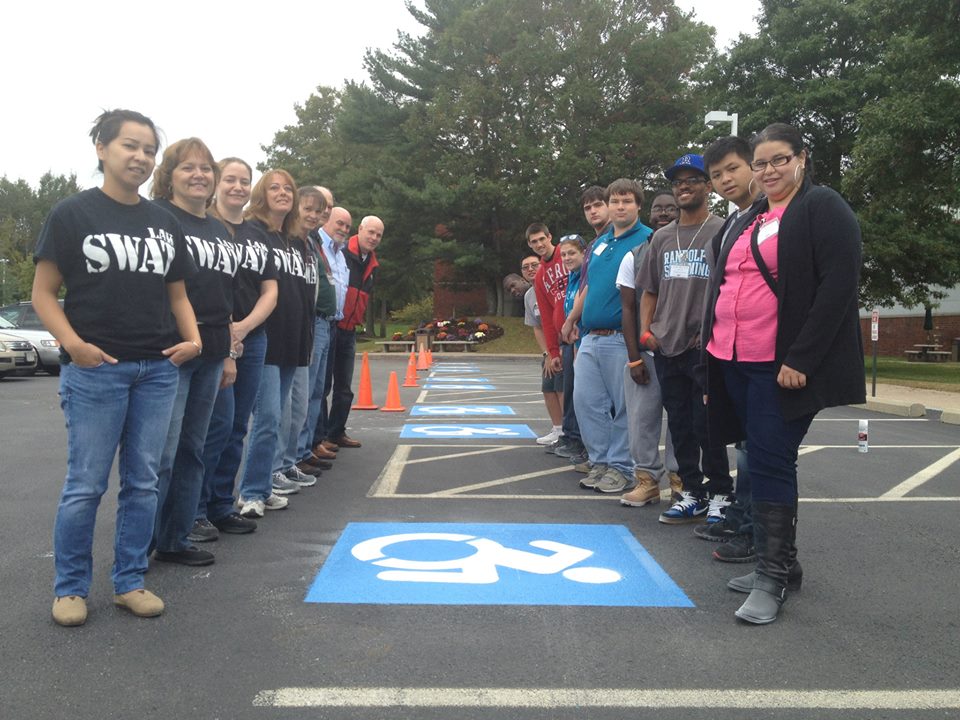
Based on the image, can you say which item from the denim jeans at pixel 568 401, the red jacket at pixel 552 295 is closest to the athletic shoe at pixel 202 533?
the denim jeans at pixel 568 401

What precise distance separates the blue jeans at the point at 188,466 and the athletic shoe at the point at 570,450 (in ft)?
14.0

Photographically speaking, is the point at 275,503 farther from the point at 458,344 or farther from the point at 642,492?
the point at 458,344

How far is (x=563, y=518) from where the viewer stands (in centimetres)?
542

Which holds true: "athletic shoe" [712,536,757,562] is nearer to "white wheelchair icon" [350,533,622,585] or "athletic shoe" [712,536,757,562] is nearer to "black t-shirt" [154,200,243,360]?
"white wheelchair icon" [350,533,622,585]

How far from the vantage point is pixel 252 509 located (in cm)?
530

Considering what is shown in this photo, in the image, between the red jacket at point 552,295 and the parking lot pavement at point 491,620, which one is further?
the red jacket at point 552,295

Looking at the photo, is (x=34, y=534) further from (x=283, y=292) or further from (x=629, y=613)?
(x=629, y=613)

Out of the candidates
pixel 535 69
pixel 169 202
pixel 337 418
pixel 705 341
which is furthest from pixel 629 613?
pixel 535 69

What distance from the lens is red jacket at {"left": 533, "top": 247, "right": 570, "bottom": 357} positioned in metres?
7.82

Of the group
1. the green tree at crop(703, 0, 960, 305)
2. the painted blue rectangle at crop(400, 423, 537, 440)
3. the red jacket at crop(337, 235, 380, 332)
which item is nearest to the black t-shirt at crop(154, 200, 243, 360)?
the red jacket at crop(337, 235, 380, 332)

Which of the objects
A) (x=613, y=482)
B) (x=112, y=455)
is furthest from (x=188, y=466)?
(x=613, y=482)

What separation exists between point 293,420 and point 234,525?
1392 millimetres

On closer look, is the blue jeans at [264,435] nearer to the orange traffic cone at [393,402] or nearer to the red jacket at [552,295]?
the red jacket at [552,295]

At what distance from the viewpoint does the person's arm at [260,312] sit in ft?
15.4
